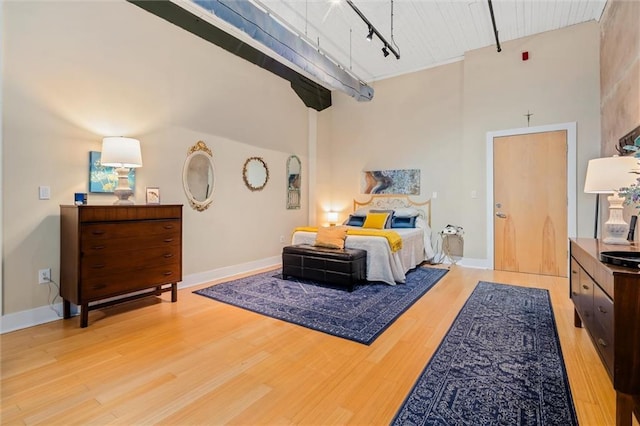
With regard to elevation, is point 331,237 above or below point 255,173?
below

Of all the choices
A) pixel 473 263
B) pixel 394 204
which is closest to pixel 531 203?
pixel 473 263

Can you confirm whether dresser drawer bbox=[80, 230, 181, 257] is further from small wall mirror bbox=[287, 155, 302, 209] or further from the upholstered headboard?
the upholstered headboard

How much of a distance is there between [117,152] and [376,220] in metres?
3.71

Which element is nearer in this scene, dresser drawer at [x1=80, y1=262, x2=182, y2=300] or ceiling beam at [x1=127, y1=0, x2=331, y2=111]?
dresser drawer at [x1=80, y1=262, x2=182, y2=300]

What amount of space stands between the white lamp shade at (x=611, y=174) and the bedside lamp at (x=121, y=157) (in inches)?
160

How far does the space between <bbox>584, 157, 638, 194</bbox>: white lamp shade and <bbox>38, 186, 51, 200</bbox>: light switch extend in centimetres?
470

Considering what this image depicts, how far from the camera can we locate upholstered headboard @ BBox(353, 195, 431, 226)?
219 inches

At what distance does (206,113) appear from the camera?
4.18 meters

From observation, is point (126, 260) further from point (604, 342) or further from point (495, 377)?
point (604, 342)

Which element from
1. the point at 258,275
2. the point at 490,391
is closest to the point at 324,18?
the point at 258,275

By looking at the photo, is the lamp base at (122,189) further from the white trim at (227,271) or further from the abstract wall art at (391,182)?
the abstract wall art at (391,182)

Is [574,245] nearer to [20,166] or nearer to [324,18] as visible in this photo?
[324,18]

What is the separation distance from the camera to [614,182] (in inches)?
94.4

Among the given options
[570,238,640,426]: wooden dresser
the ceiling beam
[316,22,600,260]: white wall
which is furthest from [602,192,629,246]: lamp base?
the ceiling beam
